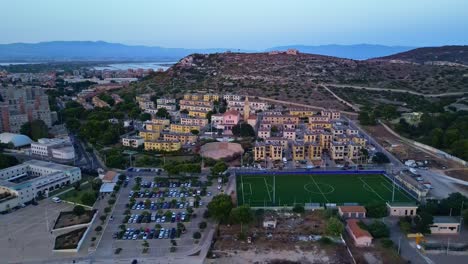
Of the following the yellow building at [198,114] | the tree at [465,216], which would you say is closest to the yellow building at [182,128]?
the yellow building at [198,114]

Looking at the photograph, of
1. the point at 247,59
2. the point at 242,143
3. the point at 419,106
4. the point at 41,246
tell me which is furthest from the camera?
the point at 247,59

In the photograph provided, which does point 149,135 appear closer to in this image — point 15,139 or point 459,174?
point 15,139

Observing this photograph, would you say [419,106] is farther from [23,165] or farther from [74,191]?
[23,165]

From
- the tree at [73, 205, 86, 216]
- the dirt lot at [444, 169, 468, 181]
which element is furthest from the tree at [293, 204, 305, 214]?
the dirt lot at [444, 169, 468, 181]

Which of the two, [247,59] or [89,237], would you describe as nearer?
[89,237]

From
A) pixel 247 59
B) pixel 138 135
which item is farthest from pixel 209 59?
pixel 138 135

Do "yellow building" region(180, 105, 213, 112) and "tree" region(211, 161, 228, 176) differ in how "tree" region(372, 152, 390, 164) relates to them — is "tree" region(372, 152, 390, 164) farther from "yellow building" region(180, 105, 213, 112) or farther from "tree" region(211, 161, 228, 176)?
"yellow building" region(180, 105, 213, 112)

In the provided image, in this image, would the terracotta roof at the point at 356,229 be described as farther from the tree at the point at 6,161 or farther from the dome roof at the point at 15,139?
the dome roof at the point at 15,139
